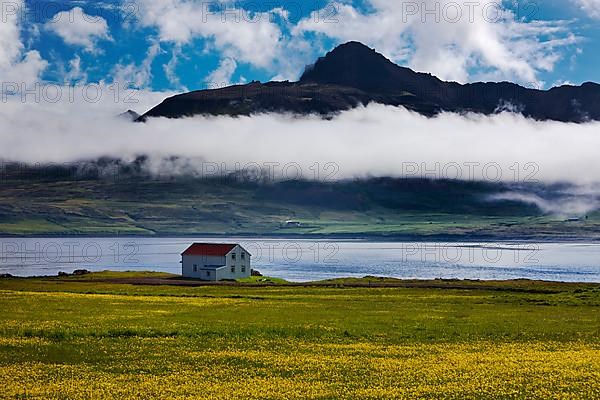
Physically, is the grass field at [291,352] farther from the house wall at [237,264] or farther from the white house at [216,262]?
the house wall at [237,264]

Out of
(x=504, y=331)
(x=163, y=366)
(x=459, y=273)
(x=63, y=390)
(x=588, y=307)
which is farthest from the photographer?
(x=459, y=273)

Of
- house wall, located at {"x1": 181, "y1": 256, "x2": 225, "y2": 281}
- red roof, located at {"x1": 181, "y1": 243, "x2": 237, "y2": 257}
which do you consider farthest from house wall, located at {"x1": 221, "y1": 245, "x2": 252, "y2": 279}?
house wall, located at {"x1": 181, "y1": 256, "x2": 225, "y2": 281}

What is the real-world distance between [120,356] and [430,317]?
3116cm

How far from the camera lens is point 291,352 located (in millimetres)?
39000

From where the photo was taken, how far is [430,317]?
60.9 metres

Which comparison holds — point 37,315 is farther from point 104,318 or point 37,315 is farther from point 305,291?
point 305,291

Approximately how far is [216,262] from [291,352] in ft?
359

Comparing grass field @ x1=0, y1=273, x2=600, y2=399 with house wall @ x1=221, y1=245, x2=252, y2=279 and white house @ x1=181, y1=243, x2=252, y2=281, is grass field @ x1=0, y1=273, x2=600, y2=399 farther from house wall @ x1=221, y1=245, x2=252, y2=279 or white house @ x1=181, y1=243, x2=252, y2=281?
house wall @ x1=221, y1=245, x2=252, y2=279

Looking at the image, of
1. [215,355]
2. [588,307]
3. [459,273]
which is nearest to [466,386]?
[215,355]

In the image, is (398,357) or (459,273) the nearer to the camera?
(398,357)

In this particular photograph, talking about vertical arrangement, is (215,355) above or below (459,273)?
above

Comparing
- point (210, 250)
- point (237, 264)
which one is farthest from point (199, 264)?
point (237, 264)

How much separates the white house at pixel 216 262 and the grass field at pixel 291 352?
7516 cm

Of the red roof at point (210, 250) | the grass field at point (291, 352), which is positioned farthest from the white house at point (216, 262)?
the grass field at point (291, 352)
